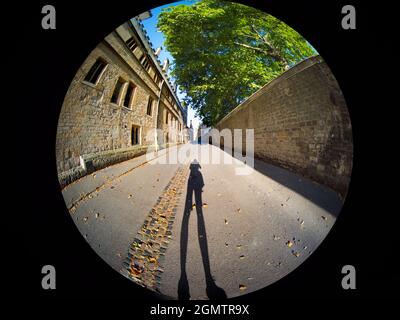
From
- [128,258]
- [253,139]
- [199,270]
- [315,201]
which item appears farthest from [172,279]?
[253,139]

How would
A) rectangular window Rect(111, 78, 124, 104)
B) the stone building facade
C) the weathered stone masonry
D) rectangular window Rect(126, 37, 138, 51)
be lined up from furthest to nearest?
the weathered stone masonry < rectangular window Rect(111, 78, 124, 104) < rectangular window Rect(126, 37, 138, 51) < the stone building facade

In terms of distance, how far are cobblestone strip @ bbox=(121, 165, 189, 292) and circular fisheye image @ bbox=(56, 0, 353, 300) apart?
0.5 inches

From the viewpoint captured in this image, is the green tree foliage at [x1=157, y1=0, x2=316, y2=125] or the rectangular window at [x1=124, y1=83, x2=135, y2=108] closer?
the rectangular window at [x1=124, y1=83, x2=135, y2=108]

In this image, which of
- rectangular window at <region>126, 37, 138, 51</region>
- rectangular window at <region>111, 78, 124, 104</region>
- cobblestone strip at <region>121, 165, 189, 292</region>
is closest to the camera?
cobblestone strip at <region>121, 165, 189, 292</region>

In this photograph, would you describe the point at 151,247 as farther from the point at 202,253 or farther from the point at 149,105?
the point at 149,105

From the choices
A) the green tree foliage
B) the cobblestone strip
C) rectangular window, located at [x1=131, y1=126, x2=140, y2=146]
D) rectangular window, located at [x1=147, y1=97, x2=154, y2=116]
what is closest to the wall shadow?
the cobblestone strip

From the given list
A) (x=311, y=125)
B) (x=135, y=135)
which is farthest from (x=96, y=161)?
(x=311, y=125)

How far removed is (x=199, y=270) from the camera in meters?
1.75

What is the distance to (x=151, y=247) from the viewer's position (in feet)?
6.77

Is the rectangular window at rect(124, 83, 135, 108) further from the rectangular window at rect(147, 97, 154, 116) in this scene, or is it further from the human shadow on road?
the human shadow on road

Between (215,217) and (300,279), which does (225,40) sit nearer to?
(215,217)

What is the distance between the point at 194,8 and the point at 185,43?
868 millimetres

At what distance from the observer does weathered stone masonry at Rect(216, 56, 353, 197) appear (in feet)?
9.19

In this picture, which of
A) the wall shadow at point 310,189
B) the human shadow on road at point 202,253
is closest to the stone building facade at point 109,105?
the human shadow on road at point 202,253
